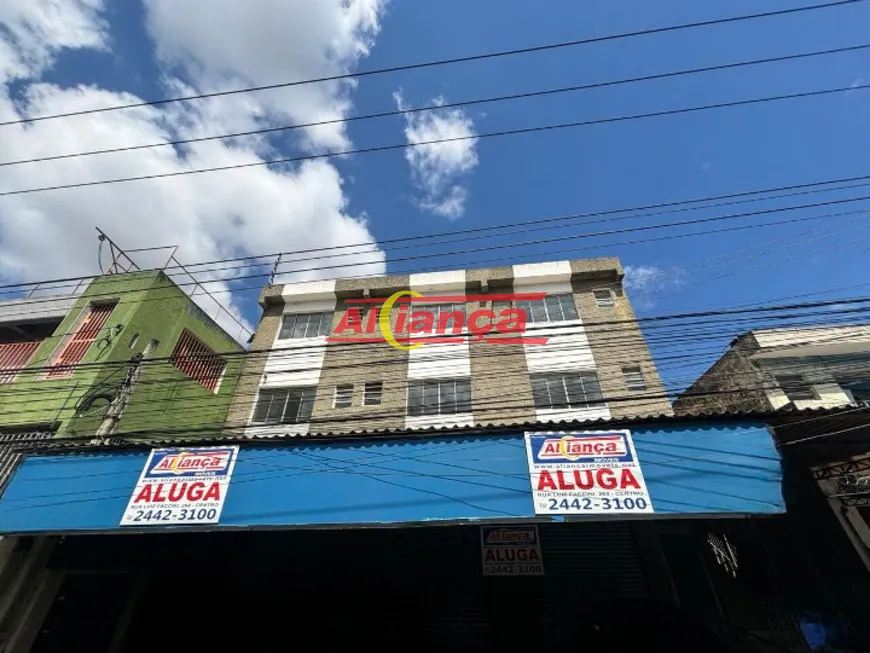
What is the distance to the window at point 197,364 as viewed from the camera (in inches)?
614

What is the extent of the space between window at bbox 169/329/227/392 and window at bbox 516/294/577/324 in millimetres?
12710

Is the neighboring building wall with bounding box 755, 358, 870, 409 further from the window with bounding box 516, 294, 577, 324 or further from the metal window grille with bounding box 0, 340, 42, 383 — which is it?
the metal window grille with bounding box 0, 340, 42, 383

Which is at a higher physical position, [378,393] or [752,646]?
[378,393]

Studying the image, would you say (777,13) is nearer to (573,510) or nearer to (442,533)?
(573,510)

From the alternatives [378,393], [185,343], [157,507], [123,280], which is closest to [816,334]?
[378,393]

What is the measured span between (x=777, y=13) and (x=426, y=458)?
852cm

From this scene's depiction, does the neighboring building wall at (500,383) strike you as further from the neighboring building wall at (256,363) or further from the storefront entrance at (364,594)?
the neighboring building wall at (256,363)

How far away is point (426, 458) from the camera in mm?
7336

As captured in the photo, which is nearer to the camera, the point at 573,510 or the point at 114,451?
the point at 573,510

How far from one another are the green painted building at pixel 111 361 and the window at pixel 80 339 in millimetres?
32

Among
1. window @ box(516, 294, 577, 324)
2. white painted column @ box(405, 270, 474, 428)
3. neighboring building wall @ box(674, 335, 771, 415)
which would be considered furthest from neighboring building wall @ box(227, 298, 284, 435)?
neighboring building wall @ box(674, 335, 771, 415)

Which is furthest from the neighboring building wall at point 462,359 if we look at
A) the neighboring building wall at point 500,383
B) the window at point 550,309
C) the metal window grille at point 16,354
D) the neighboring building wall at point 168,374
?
the metal window grille at point 16,354

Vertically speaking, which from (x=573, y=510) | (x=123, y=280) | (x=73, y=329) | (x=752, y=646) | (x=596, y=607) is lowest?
(x=752, y=646)

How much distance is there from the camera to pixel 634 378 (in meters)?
14.7
